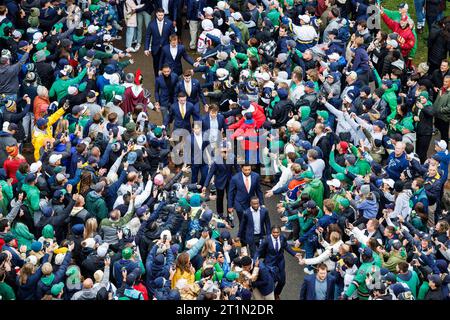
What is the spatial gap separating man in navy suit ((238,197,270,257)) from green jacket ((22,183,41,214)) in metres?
3.30

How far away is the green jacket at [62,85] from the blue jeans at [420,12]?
8339 mm

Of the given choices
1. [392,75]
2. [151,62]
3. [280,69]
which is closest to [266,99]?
[280,69]

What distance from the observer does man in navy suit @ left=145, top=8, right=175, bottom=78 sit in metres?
23.7

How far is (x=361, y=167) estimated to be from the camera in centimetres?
1952

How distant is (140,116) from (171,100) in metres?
1.94

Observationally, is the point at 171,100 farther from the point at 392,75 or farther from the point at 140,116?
the point at 392,75

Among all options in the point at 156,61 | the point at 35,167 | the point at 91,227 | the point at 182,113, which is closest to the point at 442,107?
the point at 182,113

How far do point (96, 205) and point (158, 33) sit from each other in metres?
6.06

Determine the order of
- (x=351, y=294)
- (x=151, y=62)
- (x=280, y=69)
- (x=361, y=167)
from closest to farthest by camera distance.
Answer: (x=351, y=294) → (x=361, y=167) → (x=280, y=69) → (x=151, y=62)

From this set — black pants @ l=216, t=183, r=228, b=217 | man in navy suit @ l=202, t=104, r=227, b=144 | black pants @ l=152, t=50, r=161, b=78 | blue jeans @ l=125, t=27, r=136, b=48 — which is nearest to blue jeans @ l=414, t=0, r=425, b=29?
black pants @ l=152, t=50, r=161, b=78

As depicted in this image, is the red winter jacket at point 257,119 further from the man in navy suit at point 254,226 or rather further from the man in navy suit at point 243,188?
the man in navy suit at point 254,226

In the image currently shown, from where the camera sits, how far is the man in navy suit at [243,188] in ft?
64.1

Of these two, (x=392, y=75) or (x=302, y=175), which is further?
(x=392, y=75)

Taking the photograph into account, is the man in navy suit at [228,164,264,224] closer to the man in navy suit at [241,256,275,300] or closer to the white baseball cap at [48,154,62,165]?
the man in navy suit at [241,256,275,300]
